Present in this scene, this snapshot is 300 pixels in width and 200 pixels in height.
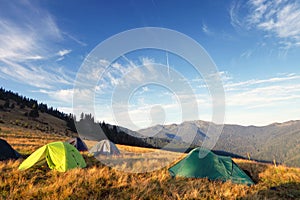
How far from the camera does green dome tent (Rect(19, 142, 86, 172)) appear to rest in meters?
9.38

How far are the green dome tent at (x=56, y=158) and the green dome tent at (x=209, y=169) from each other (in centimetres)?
505

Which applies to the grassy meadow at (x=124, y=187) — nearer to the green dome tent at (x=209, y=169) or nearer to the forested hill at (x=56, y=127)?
the green dome tent at (x=209, y=169)

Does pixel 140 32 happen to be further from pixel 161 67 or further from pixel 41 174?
pixel 41 174

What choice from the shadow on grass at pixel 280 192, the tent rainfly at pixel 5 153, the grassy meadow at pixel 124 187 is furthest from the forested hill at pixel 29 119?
the shadow on grass at pixel 280 192

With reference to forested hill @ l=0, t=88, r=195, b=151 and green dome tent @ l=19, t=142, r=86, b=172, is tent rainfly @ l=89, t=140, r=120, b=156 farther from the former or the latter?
forested hill @ l=0, t=88, r=195, b=151

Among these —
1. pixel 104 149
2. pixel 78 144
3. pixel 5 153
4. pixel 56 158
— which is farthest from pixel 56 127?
pixel 56 158

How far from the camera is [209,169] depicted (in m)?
9.45

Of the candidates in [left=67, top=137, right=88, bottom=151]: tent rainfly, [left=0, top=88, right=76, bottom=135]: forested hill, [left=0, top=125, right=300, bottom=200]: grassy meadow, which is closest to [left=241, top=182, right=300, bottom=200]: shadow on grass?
[left=0, top=125, right=300, bottom=200]: grassy meadow

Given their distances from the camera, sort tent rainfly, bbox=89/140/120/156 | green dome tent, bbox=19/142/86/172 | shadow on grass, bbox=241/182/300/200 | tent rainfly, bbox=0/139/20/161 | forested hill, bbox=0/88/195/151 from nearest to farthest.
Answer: shadow on grass, bbox=241/182/300/200 < green dome tent, bbox=19/142/86/172 < tent rainfly, bbox=0/139/20/161 < tent rainfly, bbox=89/140/120/156 < forested hill, bbox=0/88/195/151

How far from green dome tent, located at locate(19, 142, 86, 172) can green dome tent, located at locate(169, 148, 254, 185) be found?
505cm

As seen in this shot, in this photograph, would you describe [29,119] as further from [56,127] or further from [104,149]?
[104,149]

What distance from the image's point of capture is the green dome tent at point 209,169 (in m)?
9.08

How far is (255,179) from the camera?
9.71 metres

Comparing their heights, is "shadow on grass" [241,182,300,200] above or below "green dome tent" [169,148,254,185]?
below
